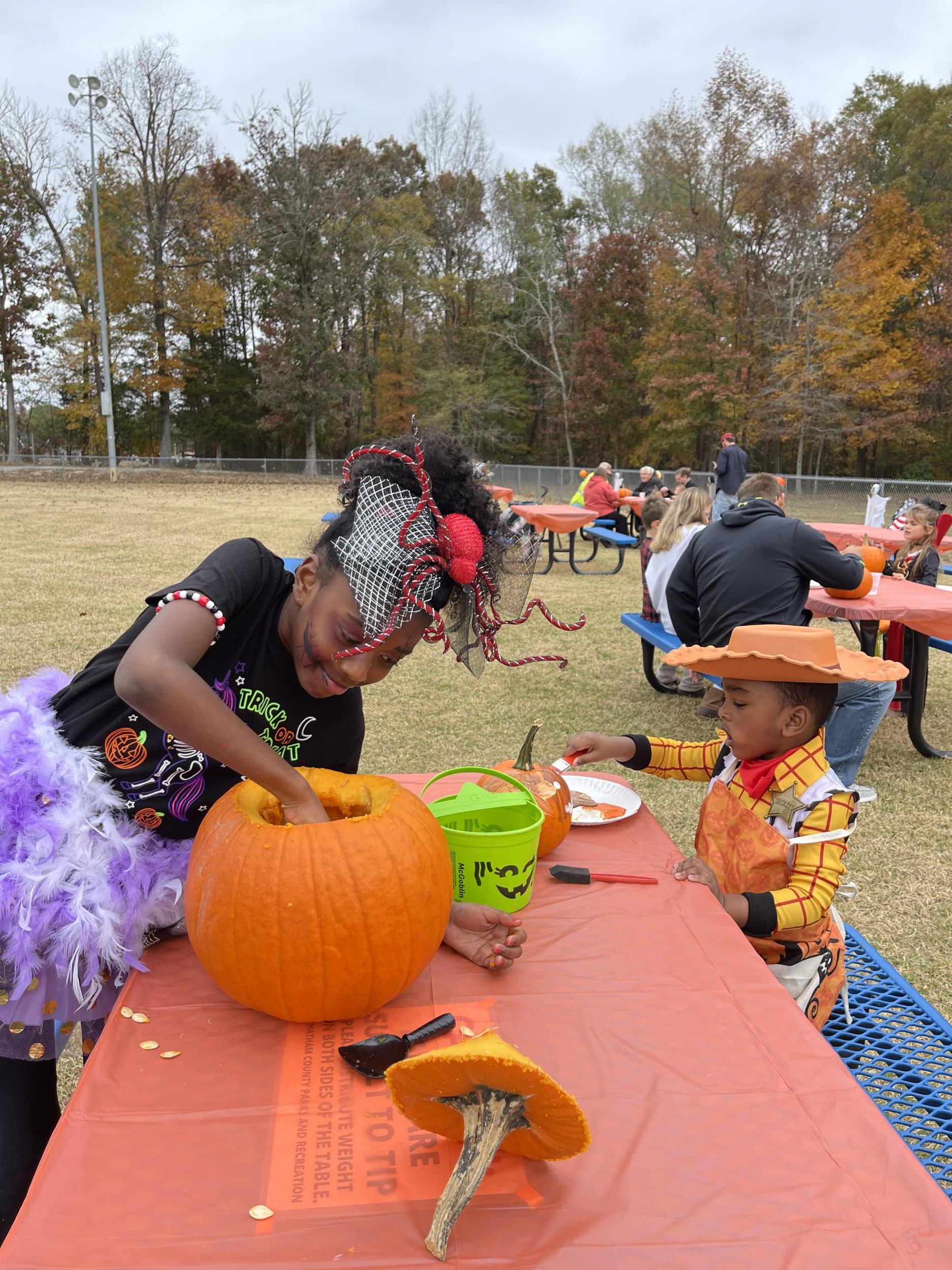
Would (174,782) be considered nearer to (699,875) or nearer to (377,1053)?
(377,1053)

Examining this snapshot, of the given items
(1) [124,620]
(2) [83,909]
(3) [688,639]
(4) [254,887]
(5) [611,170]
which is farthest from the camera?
(5) [611,170]

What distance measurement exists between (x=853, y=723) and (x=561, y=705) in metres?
2.44

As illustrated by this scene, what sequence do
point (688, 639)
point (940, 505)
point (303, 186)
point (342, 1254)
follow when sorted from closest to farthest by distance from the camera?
point (342, 1254)
point (688, 639)
point (940, 505)
point (303, 186)

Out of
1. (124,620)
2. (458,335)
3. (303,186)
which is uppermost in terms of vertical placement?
(303,186)

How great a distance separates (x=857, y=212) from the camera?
31000 mm

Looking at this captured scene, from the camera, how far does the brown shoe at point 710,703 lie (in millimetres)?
6228

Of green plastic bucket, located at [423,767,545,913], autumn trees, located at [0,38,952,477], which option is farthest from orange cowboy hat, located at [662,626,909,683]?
autumn trees, located at [0,38,952,477]

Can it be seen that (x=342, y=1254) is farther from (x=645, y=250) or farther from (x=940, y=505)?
(x=645, y=250)

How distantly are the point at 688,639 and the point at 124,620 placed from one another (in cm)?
640

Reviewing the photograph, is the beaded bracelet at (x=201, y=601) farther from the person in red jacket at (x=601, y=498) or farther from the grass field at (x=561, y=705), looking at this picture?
the person in red jacket at (x=601, y=498)

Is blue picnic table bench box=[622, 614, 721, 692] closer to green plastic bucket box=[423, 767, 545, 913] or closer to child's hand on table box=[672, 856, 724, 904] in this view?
child's hand on table box=[672, 856, 724, 904]

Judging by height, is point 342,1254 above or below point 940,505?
below

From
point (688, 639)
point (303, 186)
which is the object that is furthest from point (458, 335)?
point (688, 639)

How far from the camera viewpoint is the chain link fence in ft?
71.0
